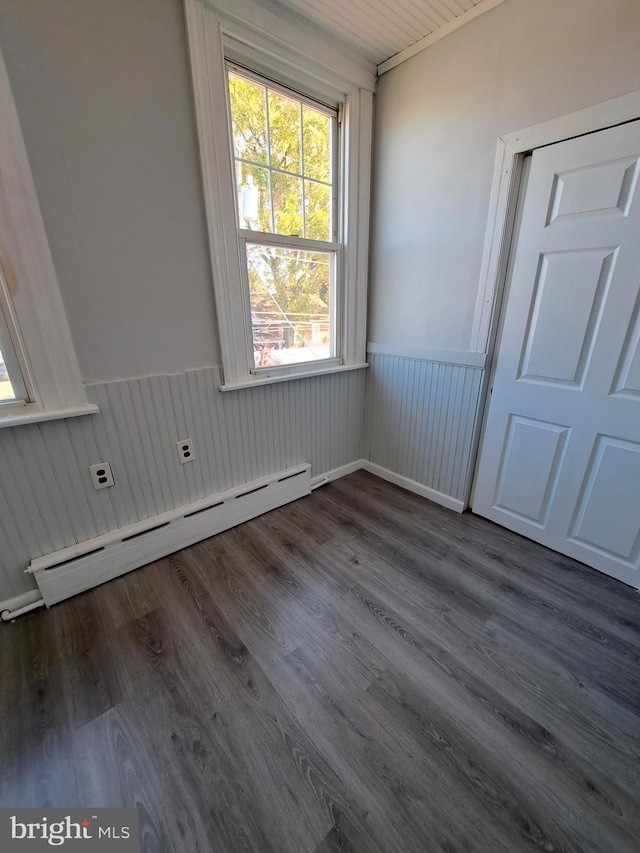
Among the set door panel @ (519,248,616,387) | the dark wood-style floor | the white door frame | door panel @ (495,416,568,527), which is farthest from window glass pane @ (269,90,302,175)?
the dark wood-style floor

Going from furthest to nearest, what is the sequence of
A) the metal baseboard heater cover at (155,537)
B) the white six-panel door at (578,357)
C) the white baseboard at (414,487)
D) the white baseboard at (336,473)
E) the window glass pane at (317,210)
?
the white baseboard at (336,473) < the white baseboard at (414,487) < the window glass pane at (317,210) < the metal baseboard heater cover at (155,537) < the white six-panel door at (578,357)

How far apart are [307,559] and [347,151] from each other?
2492 millimetres

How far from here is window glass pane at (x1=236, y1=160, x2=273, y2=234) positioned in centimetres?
180

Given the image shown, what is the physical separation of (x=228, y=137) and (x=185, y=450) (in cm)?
160

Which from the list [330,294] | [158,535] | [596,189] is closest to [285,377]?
[330,294]

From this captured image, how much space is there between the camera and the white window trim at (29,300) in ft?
4.00

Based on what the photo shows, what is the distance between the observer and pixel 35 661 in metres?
1.33

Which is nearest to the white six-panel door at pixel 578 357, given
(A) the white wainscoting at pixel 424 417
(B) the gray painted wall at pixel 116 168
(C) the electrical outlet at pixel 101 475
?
(A) the white wainscoting at pixel 424 417

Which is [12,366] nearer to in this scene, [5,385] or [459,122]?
[5,385]

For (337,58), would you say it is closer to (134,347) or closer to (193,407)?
(134,347)

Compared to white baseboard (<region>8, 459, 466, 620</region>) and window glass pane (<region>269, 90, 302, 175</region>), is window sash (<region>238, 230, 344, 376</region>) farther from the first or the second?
white baseboard (<region>8, 459, 466, 620</region>)

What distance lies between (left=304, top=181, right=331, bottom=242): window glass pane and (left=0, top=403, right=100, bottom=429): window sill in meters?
1.63

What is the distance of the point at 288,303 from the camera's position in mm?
2109

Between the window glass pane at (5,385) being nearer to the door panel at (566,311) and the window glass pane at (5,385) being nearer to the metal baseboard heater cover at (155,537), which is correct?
the metal baseboard heater cover at (155,537)
